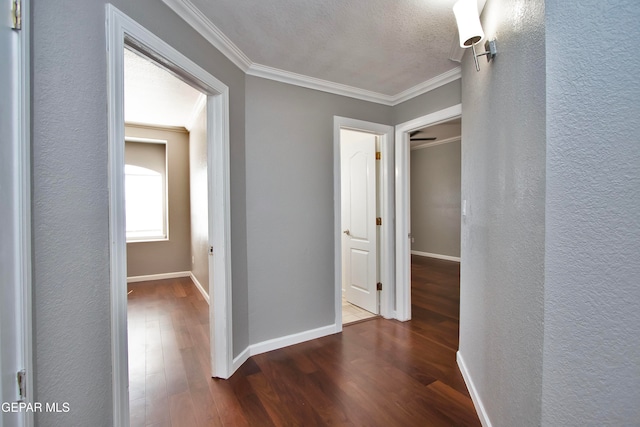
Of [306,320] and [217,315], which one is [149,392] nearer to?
[217,315]

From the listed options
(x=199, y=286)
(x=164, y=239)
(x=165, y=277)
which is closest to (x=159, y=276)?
(x=165, y=277)

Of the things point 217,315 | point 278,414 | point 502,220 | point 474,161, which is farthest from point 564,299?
point 217,315

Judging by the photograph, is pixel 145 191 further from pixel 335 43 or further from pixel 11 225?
pixel 11 225

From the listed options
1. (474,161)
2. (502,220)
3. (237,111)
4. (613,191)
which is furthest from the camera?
(237,111)

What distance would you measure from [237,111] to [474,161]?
6.01 ft

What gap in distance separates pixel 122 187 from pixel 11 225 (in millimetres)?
420

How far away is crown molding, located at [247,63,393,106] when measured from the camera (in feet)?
7.98

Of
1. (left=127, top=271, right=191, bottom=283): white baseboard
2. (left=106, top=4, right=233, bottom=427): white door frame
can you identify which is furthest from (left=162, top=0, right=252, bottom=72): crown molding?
(left=127, top=271, right=191, bottom=283): white baseboard

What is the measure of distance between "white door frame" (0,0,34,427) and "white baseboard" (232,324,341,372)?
59.7 inches

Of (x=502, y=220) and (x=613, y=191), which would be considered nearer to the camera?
(x=613, y=191)

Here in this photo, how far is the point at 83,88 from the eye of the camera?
1082 mm

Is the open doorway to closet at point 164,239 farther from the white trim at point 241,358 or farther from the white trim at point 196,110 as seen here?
the white trim at point 241,358

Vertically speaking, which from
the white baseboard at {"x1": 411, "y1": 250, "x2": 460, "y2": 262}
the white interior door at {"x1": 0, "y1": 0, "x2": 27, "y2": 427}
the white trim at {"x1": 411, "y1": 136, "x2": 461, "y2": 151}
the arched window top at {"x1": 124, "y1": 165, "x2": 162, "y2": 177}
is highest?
the white trim at {"x1": 411, "y1": 136, "x2": 461, "y2": 151}

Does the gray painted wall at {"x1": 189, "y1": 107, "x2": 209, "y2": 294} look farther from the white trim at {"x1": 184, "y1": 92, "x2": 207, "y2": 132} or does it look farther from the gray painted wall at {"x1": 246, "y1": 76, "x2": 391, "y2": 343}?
the gray painted wall at {"x1": 246, "y1": 76, "x2": 391, "y2": 343}
